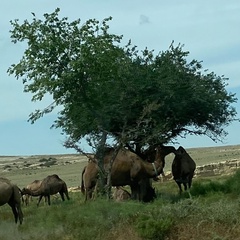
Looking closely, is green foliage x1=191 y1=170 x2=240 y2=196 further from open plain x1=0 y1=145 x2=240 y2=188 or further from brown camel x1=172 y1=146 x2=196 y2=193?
open plain x1=0 y1=145 x2=240 y2=188

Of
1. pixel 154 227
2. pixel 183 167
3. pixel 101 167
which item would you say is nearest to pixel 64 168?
pixel 183 167

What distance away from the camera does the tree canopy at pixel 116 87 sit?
25.1 meters

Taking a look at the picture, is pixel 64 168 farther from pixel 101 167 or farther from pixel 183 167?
pixel 101 167

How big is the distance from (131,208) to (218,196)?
5.37 m

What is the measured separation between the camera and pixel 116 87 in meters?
28.8

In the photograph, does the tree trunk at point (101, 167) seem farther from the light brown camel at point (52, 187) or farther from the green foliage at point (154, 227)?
the green foliage at point (154, 227)

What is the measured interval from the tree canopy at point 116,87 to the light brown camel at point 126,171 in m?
0.92

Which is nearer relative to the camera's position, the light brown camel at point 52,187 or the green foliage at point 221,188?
the green foliage at point 221,188

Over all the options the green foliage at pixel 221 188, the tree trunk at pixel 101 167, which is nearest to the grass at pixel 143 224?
the tree trunk at pixel 101 167

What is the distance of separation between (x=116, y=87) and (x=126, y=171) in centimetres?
384

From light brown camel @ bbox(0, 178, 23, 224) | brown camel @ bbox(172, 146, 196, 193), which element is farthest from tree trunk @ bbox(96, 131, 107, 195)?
brown camel @ bbox(172, 146, 196, 193)

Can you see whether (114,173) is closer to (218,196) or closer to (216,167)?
(218,196)

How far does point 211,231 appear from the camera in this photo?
595 inches

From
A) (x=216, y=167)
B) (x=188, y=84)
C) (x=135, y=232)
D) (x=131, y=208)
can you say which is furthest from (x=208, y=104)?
(x=216, y=167)
